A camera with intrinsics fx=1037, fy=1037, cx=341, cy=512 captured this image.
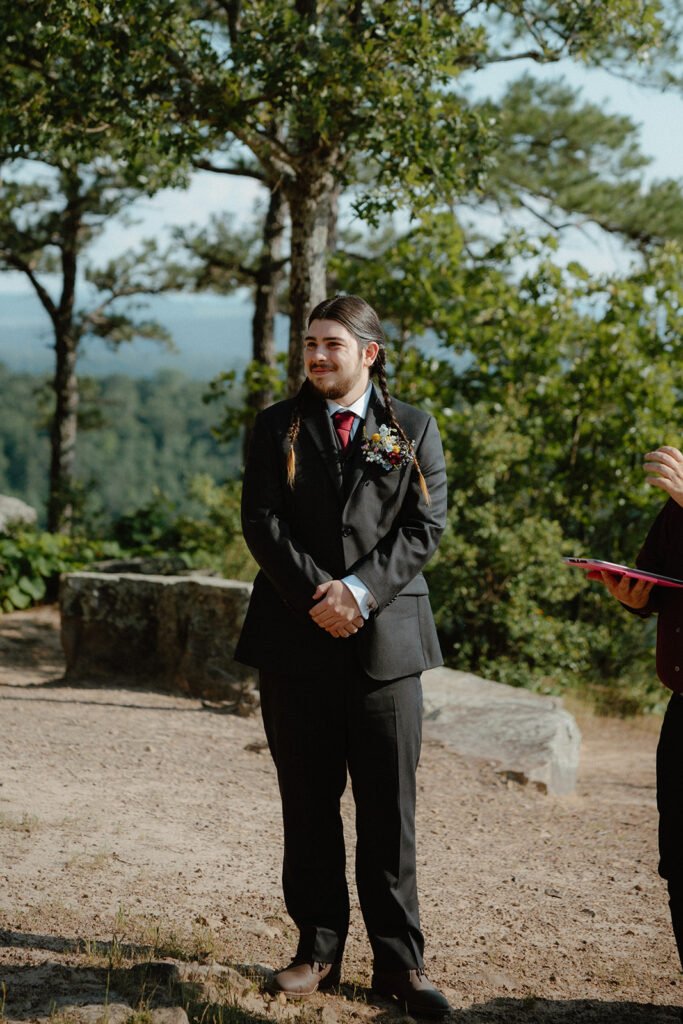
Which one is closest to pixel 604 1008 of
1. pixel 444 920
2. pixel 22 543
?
pixel 444 920

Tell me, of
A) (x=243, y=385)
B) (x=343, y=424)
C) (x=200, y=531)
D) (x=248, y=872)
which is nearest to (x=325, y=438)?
(x=343, y=424)

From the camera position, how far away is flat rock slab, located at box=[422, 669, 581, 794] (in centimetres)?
640

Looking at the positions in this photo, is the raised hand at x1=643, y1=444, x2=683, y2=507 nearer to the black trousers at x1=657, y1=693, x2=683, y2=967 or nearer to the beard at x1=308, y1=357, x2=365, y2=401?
the black trousers at x1=657, y1=693, x2=683, y2=967

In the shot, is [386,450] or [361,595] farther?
[386,450]

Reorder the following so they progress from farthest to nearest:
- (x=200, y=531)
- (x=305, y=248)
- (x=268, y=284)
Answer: (x=268, y=284)
(x=200, y=531)
(x=305, y=248)

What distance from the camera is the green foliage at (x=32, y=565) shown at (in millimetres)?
10883

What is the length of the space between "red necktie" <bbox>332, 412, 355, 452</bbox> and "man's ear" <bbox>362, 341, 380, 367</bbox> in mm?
171

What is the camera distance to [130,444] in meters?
68.7

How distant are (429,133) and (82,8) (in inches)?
81.4

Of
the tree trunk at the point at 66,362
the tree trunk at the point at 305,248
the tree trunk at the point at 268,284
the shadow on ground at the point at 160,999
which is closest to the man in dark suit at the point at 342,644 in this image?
the shadow on ground at the point at 160,999

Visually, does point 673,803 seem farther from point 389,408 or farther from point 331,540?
point 389,408

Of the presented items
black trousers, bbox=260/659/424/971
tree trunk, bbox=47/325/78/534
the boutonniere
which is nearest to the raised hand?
the boutonniere

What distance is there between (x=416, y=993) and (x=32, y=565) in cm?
881

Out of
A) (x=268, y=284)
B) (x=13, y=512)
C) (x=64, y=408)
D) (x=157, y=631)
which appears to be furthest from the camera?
(x=64, y=408)
